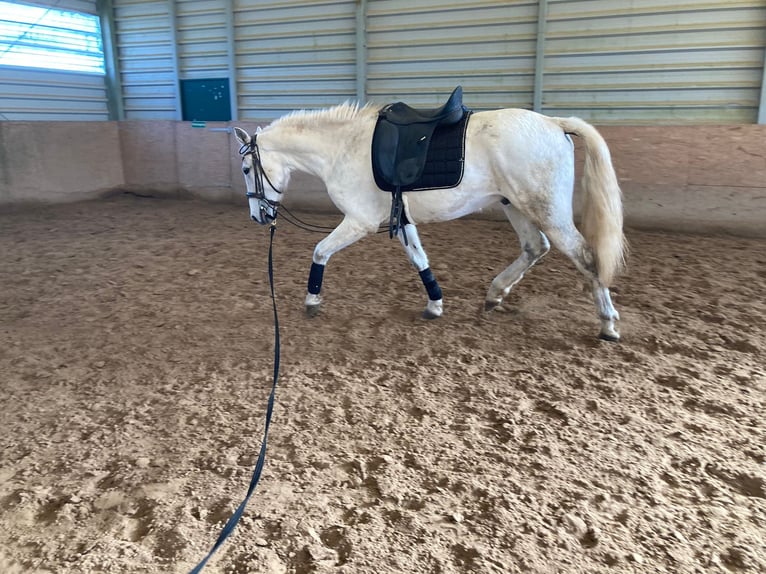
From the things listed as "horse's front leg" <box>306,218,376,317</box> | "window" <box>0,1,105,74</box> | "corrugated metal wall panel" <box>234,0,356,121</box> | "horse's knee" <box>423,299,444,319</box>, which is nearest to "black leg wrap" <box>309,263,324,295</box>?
"horse's front leg" <box>306,218,376,317</box>

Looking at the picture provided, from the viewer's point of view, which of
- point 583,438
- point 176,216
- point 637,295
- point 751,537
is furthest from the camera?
point 176,216

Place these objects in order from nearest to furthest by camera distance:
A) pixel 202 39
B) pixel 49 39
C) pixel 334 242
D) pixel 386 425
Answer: pixel 386 425 < pixel 334 242 < pixel 49 39 < pixel 202 39

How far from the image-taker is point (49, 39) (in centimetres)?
915

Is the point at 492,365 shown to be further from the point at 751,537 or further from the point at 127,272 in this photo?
the point at 127,272

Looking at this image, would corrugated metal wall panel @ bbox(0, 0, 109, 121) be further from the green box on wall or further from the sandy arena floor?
the sandy arena floor

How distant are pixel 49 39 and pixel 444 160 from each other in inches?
354

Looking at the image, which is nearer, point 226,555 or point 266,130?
point 226,555

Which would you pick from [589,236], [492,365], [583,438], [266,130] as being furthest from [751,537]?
[266,130]

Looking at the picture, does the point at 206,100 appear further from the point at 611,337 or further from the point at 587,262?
the point at 611,337

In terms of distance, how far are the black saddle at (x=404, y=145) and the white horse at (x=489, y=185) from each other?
108 millimetres

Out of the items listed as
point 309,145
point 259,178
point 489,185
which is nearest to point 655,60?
point 489,185

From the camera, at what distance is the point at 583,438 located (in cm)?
244

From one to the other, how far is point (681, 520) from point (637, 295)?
2758mm

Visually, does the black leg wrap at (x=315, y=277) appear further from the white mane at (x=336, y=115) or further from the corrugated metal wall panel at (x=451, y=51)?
the corrugated metal wall panel at (x=451, y=51)
